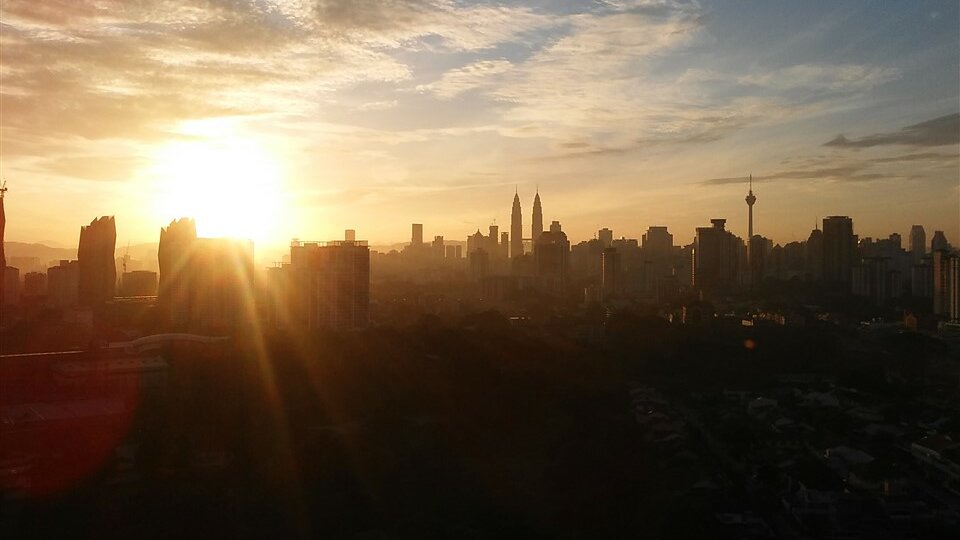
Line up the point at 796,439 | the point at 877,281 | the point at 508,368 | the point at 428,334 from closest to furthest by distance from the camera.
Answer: the point at 796,439
the point at 508,368
the point at 428,334
the point at 877,281

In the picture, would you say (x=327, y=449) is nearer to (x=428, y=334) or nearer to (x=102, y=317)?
(x=428, y=334)

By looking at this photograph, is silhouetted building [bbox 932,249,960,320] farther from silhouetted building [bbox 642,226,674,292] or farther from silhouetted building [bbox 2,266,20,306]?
silhouetted building [bbox 2,266,20,306]

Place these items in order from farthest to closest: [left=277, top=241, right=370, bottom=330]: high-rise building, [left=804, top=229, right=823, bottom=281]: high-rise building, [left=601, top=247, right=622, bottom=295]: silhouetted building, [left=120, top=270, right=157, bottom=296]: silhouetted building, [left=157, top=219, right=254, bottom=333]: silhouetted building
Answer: [left=601, top=247, right=622, bottom=295]: silhouetted building
[left=804, top=229, right=823, bottom=281]: high-rise building
[left=120, top=270, right=157, bottom=296]: silhouetted building
[left=277, top=241, right=370, bottom=330]: high-rise building
[left=157, top=219, right=254, bottom=333]: silhouetted building

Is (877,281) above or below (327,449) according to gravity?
above

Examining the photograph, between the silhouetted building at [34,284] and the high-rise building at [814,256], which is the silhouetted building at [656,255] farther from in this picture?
the silhouetted building at [34,284]

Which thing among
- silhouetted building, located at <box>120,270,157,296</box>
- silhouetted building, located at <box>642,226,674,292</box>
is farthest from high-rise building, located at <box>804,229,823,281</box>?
silhouetted building, located at <box>120,270,157,296</box>

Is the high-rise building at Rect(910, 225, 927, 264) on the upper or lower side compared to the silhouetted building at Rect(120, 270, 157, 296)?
upper

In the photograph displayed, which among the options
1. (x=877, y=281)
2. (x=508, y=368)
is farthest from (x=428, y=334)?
(x=877, y=281)
